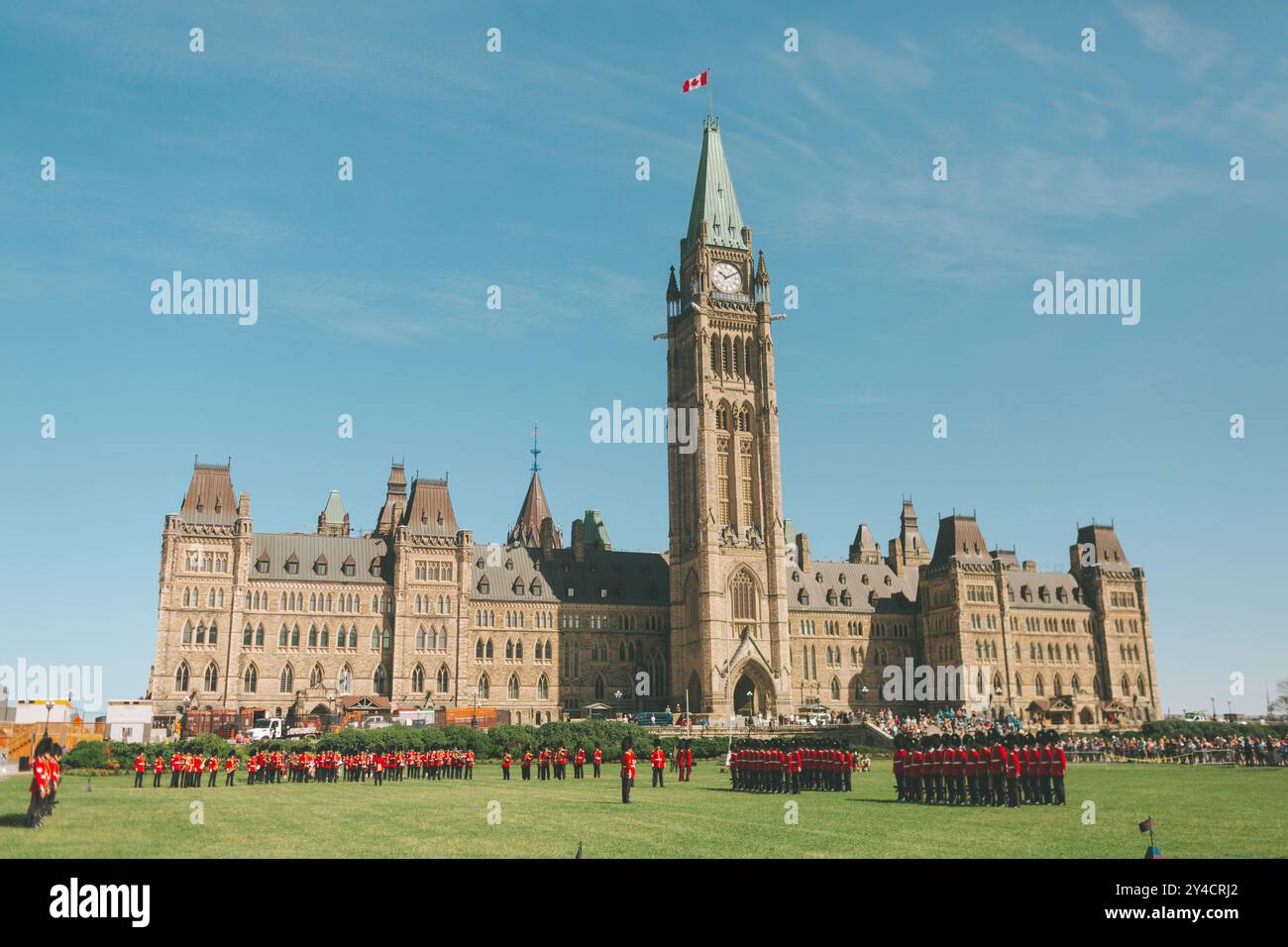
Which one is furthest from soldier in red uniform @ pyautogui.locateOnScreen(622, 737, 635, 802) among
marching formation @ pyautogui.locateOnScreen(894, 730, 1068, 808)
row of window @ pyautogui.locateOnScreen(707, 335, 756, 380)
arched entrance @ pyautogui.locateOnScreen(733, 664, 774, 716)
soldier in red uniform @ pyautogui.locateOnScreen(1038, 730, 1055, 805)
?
row of window @ pyautogui.locateOnScreen(707, 335, 756, 380)

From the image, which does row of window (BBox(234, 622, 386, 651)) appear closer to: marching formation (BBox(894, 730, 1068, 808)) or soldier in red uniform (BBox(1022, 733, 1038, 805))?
marching formation (BBox(894, 730, 1068, 808))

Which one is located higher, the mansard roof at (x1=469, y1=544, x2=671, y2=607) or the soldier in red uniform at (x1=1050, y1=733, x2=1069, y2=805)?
the mansard roof at (x1=469, y1=544, x2=671, y2=607)

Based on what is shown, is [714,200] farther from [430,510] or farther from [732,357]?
[430,510]

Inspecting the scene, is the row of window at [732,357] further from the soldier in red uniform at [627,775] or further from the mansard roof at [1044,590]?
the soldier in red uniform at [627,775]

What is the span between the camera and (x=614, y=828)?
2394 centimetres

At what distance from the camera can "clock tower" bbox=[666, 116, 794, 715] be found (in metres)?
91.8

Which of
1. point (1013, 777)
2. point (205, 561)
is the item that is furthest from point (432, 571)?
point (1013, 777)

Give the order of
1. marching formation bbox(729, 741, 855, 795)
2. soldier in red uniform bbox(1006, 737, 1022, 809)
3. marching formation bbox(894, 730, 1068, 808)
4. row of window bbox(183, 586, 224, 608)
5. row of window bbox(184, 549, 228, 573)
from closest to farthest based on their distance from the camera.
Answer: soldier in red uniform bbox(1006, 737, 1022, 809) → marching formation bbox(894, 730, 1068, 808) → marching formation bbox(729, 741, 855, 795) → row of window bbox(183, 586, 224, 608) → row of window bbox(184, 549, 228, 573)

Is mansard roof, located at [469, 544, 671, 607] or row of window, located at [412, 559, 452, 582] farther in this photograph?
mansard roof, located at [469, 544, 671, 607]

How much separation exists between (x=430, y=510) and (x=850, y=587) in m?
43.4

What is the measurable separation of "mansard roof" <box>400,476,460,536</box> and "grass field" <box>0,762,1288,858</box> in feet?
173

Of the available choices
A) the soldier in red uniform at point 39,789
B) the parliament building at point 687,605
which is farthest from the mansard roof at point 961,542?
the soldier in red uniform at point 39,789

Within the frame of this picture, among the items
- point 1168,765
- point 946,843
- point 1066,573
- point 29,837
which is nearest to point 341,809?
point 29,837
